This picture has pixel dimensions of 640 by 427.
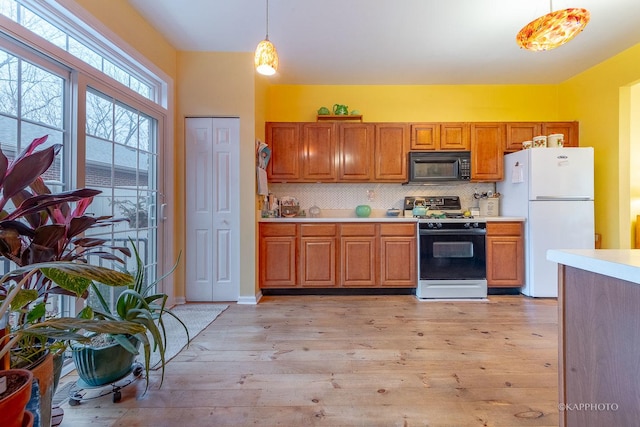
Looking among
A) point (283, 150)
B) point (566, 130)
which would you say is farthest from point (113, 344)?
point (566, 130)

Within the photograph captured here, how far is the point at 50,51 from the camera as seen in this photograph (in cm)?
167

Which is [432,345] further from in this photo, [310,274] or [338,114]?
[338,114]

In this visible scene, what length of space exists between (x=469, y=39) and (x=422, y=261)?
2361 mm

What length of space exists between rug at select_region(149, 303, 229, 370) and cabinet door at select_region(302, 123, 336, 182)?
6.15 ft

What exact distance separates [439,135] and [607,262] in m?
3.22

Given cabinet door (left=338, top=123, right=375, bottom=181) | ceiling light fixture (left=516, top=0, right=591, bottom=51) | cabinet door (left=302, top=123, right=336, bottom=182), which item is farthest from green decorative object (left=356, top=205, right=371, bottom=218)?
ceiling light fixture (left=516, top=0, right=591, bottom=51)

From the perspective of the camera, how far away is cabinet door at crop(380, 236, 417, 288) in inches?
132

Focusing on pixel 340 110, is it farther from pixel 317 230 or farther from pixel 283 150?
pixel 317 230

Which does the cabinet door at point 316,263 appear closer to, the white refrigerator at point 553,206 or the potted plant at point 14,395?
the white refrigerator at point 553,206

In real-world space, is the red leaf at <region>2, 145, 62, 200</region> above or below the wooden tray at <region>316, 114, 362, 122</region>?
below

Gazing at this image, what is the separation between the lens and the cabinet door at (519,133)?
3.58 meters

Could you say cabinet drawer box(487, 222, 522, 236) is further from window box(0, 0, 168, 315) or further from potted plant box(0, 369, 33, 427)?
potted plant box(0, 369, 33, 427)

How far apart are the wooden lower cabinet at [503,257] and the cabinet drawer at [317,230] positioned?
184 centimetres

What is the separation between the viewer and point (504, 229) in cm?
332
